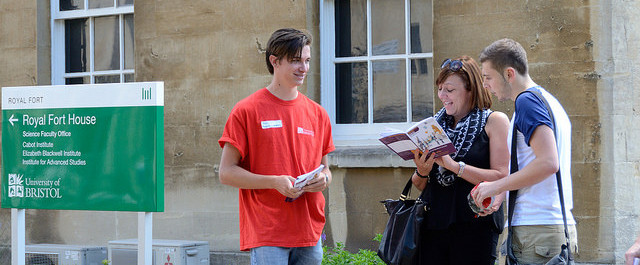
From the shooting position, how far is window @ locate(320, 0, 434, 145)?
28.1 feet

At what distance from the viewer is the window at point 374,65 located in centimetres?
857

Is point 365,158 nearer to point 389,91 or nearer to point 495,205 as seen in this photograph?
point 389,91

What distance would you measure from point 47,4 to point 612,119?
21.9 feet

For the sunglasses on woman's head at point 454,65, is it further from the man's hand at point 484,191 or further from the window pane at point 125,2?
the window pane at point 125,2

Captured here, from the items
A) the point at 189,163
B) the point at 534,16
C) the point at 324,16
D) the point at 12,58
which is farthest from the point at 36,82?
the point at 534,16

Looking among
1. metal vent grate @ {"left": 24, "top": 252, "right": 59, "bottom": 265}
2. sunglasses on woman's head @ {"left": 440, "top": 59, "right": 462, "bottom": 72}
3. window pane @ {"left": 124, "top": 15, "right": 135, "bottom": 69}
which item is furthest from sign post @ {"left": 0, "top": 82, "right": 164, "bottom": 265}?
window pane @ {"left": 124, "top": 15, "right": 135, "bottom": 69}

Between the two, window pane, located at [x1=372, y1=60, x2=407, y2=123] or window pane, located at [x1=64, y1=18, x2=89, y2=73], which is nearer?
window pane, located at [x1=372, y1=60, x2=407, y2=123]

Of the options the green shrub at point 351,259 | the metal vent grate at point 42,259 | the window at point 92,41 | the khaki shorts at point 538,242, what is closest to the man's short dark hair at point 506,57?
the khaki shorts at point 538,242

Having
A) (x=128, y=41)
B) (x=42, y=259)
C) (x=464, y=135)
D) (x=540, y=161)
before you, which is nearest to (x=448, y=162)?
(x=464, y=135)

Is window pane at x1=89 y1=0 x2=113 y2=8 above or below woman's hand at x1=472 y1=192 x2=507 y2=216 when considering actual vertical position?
above

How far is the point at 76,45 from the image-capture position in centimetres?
1061

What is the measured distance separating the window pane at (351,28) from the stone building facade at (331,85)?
4 cm

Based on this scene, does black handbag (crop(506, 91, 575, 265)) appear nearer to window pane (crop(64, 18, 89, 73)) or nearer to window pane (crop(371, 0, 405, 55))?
window pane (crop(371, 0, 405, 55))

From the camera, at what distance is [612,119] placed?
7398 mm
